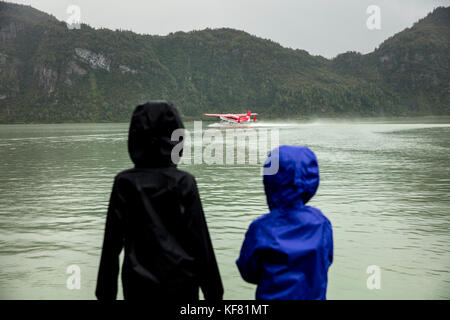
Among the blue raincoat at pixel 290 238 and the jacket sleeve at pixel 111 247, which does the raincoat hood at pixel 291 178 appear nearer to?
the blue raincoat at pixel 290 238

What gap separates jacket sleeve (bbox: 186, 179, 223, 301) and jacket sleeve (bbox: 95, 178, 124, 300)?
41cm

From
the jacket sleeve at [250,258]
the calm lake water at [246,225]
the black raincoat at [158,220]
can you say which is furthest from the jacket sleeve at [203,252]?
the calm lake water at [246,225]

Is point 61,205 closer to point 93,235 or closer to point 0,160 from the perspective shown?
point 93,235

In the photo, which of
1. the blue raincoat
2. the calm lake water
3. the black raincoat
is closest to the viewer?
the blue raincoat

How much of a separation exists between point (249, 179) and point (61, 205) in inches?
254

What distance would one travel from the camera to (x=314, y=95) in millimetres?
178250

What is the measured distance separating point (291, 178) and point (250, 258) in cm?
49

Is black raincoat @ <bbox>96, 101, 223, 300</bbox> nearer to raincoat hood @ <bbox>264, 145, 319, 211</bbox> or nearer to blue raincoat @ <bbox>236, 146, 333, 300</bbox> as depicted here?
blue raincoat @ <bbox>236, 146, 333, 300</bbox>

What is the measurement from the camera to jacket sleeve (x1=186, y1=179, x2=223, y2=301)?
235cm

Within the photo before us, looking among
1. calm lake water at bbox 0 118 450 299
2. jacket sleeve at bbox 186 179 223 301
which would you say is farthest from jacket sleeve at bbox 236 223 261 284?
calm lake water at bbox 0 118 450 299

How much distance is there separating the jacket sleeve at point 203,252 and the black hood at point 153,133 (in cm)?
26

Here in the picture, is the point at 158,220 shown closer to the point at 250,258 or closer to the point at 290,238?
the point at 250,258

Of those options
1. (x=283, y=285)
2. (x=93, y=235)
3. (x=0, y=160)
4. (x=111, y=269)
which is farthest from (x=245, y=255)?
(x=0, y=160)

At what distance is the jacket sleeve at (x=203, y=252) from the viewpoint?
2355 mm
